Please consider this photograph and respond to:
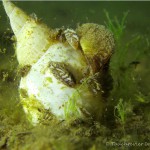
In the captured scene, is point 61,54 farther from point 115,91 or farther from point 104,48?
point 115,91

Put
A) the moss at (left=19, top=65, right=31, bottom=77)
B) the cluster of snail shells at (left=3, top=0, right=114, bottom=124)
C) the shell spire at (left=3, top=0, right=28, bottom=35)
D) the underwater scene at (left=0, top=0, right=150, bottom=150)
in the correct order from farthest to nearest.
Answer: the shell spire at (left=3, top=0, right=28, bottom=35), the moss at (left=19, top=65, right=31, bottom=77), the cluster of snail shells at (left=3, top=0, right=114, bottom=124), the underwater scene at (left=0, top=0, right=150, bottom=150)

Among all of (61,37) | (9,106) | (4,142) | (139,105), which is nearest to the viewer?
(4,142)

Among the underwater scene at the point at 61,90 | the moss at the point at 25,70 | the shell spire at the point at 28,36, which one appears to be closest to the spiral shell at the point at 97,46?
the underwater scene at the point at 61,90

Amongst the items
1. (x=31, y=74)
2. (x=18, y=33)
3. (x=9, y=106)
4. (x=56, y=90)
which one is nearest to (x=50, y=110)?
(x=56, y=90)

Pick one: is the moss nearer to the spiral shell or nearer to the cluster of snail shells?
the cluster of snail shells

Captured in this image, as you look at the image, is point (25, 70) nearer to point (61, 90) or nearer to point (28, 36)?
point (28, 36)

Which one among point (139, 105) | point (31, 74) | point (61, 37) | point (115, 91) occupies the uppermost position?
point (61, 37)

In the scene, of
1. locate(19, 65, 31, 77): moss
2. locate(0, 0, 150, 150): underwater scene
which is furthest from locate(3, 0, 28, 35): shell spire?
locate(19, 65, 31, 77): moss

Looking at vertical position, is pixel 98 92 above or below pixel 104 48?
below
